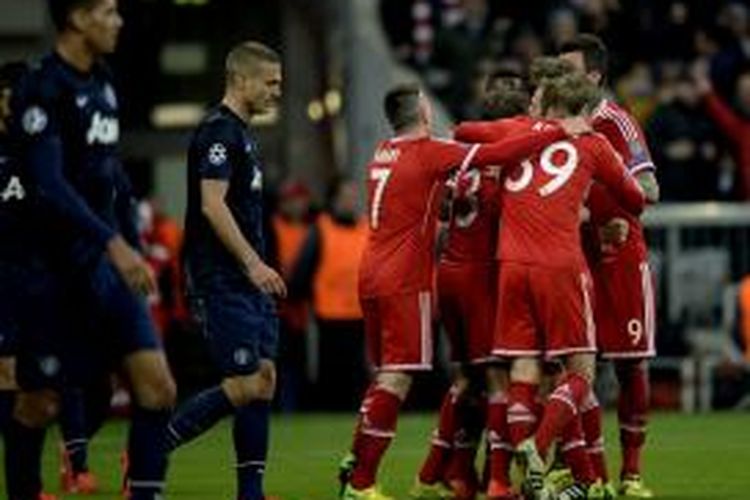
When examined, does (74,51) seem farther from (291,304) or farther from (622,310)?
(291,304)

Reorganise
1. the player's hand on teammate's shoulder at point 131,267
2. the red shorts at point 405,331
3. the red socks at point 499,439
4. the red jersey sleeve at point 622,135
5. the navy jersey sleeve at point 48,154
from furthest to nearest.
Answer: the red jersey sleeve at point 622,135 → the red shorts at point 405,331 → the red socks at point 499,439 → the navy jersey sleeve at point 48,154 → the player's hand on teammate's shoulder at point 131,267

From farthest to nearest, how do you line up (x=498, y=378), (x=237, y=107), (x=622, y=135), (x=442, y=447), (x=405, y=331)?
1. (x=622, y=135)
2. (x=442, y=447)
3. (x=498, y=378)
4. (x=405, y=331)
5. (x=237, y=107)

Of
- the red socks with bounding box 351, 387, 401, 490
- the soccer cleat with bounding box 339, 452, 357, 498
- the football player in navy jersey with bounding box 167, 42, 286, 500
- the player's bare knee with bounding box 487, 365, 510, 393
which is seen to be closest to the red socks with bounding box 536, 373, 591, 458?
the player's bare knee with bounding box 487, 365, 510, 393

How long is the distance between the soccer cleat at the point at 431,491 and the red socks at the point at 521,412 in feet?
3.34

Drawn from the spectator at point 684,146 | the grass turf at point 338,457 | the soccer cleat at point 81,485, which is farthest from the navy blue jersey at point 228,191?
the spectator at point 684,146

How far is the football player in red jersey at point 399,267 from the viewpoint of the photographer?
13.5 m

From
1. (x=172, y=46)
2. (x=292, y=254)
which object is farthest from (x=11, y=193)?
(x=172, y=46)

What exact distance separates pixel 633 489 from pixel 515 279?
1726 millimetres

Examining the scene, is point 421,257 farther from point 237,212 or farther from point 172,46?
point 172,46

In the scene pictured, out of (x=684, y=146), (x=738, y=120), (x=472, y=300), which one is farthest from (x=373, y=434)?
(x=738, y=120)

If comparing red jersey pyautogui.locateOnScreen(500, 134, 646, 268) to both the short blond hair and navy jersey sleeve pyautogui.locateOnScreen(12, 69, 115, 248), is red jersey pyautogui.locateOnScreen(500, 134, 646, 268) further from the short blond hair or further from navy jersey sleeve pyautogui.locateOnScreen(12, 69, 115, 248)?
navy jersey sleeve pyautogui.locateOnScreen(12, 69, 115, 248)

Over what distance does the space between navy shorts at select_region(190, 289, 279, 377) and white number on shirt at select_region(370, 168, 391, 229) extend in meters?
0.93

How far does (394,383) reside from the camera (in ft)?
44.7

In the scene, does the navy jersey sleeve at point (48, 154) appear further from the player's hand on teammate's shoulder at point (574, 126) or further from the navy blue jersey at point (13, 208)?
the player's hand on teammate's shoulder at point (574, 126)
